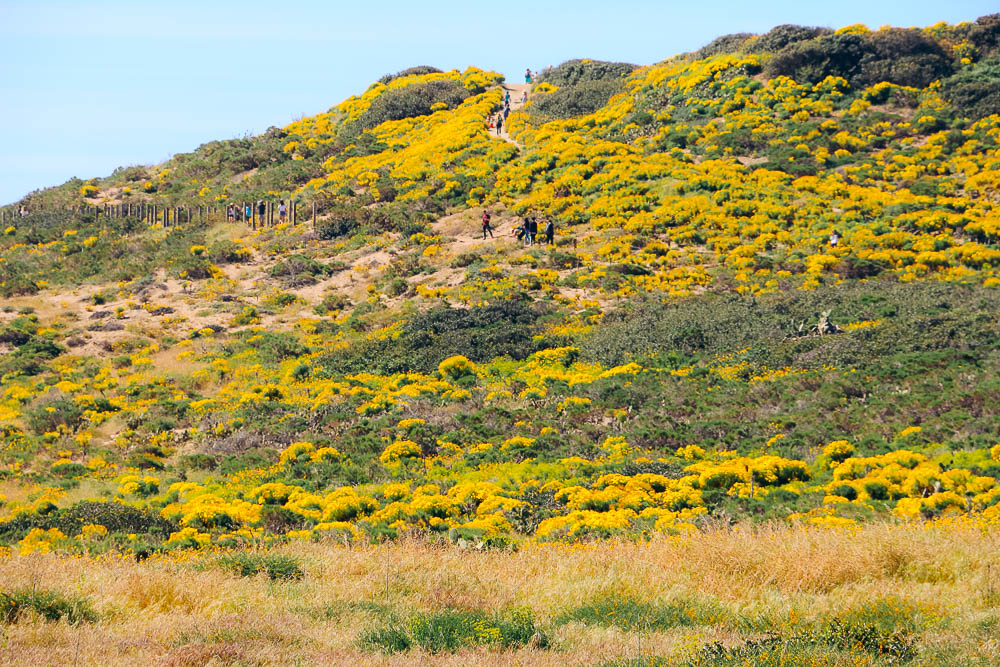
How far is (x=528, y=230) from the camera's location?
38.8 metres

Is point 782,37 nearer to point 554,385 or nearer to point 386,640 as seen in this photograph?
point 554,385

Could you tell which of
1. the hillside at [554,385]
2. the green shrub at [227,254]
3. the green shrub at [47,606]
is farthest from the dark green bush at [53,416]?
the green shrub at [227,254]

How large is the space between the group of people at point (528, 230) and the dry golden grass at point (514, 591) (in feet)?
91.4

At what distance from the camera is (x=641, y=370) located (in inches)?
956

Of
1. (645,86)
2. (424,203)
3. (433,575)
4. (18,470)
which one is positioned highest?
(645,86)

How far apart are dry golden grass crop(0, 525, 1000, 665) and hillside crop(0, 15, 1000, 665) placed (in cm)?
5

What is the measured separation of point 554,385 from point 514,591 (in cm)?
1523

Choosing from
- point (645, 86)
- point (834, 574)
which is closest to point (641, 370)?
point (834, 574)

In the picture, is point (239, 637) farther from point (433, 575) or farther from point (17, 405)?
point (17, 405)

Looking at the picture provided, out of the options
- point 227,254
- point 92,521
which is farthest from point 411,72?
point 92,521

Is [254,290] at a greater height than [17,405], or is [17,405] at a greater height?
[254,290]

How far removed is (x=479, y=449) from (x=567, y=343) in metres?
8.60

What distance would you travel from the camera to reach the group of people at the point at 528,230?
37.8 m

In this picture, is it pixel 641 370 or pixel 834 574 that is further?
pixel 641 370
